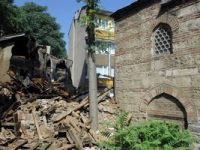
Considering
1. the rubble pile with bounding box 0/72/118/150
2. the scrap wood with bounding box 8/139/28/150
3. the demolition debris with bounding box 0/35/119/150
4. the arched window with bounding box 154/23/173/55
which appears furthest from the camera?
the arched window with bounding box 154/23/173/55

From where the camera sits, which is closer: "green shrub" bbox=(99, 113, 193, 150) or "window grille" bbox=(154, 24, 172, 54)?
"green shrub" bbox=(99, 113, 193, 150)

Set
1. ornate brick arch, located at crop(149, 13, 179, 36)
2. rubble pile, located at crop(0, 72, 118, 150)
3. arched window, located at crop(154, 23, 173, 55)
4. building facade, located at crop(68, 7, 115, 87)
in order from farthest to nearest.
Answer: building facade, located at crop(68, 7, 115, 87) → arched window, located at crop(154, 23, 173, 55) → ornate brick arch, located at crop(149, 13, 179, 36) → rubble pile, located at crop(0, 72, 118, 150)

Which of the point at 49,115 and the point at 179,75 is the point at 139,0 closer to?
the point at 179,75

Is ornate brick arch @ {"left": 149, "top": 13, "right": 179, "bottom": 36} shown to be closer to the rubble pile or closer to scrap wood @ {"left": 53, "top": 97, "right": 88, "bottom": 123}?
the rubble pile

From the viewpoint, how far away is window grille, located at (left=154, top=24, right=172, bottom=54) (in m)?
12.5

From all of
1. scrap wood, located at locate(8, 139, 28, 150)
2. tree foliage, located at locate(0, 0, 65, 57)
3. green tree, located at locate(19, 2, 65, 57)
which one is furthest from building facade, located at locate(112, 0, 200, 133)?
green tree, located at locate(19, 2, 65, 57)

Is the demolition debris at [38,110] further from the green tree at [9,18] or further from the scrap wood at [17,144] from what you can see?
the green tree at [9,18]

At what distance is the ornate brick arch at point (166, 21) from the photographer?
12106 millimetres

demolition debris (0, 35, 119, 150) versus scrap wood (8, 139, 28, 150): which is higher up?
demolition debris (0, 35, 119, 150)

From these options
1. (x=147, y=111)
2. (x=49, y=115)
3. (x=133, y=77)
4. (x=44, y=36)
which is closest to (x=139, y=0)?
(x=133, y=77)

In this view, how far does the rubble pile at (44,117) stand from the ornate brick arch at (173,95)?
186 centimetres

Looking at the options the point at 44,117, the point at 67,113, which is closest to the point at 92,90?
the point at 67,113

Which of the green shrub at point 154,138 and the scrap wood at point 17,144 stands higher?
the green shrub at point 154,138

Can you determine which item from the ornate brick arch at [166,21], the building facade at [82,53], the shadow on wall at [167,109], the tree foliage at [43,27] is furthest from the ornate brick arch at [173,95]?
the tree foliage at [43,27]
